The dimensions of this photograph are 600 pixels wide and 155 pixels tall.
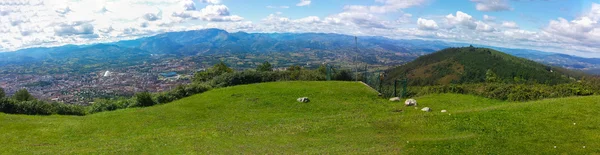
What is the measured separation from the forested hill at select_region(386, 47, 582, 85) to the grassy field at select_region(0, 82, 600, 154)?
4339 inches

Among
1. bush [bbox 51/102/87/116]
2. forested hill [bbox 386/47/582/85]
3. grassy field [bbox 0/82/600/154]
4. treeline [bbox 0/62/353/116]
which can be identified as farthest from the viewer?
forested hill [bbox 386/47/582/85]

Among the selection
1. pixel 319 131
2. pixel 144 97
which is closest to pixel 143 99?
pixel 144 97

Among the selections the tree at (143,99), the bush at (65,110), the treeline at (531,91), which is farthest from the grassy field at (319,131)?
the tree at (143,99)

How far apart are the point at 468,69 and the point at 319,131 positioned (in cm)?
14541

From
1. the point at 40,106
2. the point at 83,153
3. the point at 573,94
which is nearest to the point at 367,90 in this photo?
the point at 573,94

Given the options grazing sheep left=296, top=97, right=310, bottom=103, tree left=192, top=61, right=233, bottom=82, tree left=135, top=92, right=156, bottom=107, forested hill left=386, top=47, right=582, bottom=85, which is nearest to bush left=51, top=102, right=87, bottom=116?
tree left=135, top=92, right=156, bottom=107

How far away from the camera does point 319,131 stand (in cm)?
2258

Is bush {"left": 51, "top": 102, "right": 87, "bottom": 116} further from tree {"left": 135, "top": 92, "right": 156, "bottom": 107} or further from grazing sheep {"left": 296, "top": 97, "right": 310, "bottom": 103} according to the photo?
grazing sheep {"left": 296, "top": 97, "right": 310, "bottom": 103}

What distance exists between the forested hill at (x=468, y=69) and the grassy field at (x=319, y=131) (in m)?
110

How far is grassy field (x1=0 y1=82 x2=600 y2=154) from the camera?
17859 millimetres

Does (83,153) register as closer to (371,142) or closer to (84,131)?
(84,131)

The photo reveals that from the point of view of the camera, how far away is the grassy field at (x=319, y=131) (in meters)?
17.9

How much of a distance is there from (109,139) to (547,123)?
26586mm

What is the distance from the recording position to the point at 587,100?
24.6 metres
